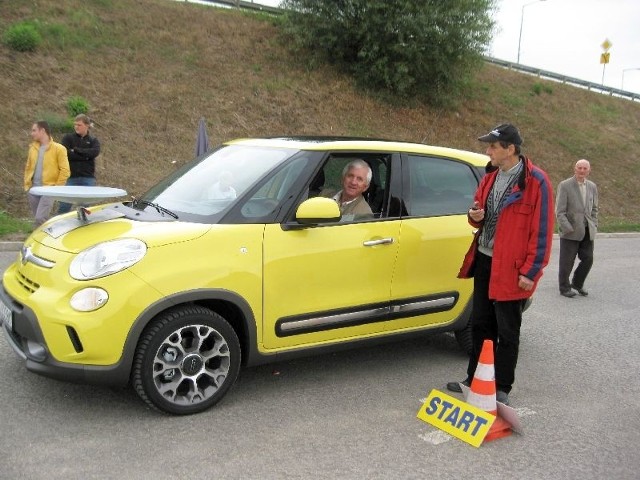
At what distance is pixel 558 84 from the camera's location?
35094 millimetres

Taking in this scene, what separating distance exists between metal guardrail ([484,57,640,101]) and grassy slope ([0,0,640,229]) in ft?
21.4

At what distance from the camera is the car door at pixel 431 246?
4.84 meters

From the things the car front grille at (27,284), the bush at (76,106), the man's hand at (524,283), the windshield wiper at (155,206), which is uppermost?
the bush at (76,106)

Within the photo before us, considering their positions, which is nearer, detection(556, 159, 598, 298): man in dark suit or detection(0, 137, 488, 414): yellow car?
detection(0, 137, 488, 414): yellow car

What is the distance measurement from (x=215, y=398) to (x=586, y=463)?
221 centimetres

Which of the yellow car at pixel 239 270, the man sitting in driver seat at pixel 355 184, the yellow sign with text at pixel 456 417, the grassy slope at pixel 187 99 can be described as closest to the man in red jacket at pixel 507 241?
the yellow sign with text at pixel 456 417

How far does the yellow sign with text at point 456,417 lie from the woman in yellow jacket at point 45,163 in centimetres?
652

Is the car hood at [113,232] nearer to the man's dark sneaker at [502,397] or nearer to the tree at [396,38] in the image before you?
the man's dark sneaker at [502,397]

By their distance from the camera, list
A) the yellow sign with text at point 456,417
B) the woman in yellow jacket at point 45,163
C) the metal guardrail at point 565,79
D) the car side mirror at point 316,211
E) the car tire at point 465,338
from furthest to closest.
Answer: the metal guardrail at point 565,79 < the woman in yellow jacket at point 45,163 < the car tire at point 465,338 < the car side mirror at point 316,211 < the yellow sign with text at point 456,417

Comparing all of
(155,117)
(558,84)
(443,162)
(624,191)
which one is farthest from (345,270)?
(558,84)

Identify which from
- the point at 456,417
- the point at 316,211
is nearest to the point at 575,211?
the point at 456,417

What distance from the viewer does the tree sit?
22.4m

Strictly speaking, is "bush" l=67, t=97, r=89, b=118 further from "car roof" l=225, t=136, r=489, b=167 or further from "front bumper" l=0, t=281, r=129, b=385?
"front bumper" l=0, t=281, r=129, b=385

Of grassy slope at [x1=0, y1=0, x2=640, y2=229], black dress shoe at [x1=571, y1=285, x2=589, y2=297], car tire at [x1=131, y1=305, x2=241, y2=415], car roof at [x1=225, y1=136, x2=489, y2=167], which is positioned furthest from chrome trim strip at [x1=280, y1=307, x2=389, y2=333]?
grassy slope at [x1=0, y1=0, x2=640, y2=229]
